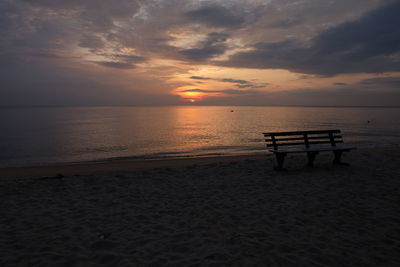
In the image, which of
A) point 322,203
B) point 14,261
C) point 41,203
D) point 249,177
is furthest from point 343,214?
point 41,203

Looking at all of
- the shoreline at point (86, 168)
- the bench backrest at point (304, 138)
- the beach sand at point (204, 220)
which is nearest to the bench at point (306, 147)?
the bench backrest at point (304, 138)

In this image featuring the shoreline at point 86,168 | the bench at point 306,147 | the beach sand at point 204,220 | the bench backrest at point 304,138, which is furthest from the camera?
the shoreline at point 86,168

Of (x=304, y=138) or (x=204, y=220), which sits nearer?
(x=204, y=220)

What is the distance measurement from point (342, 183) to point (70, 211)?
7810mm

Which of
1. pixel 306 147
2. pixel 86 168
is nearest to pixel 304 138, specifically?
pixel 306 147

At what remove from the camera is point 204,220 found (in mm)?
5352

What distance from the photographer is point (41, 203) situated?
6.46m

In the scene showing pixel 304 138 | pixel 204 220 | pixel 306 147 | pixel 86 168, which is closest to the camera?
pixel 204 220

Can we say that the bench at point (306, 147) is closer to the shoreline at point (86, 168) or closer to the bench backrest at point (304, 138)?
the bench backrest at point (304, 138)

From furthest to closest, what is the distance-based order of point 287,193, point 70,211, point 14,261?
point 287,193 → point 70,211 → point 14,261

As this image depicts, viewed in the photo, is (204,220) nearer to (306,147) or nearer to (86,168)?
(306,147)

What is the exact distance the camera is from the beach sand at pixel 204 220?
3.97 m

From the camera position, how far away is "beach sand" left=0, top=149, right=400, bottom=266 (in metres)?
3.97

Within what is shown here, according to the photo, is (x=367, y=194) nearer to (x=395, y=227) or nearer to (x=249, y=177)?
(x=395, y=227)
